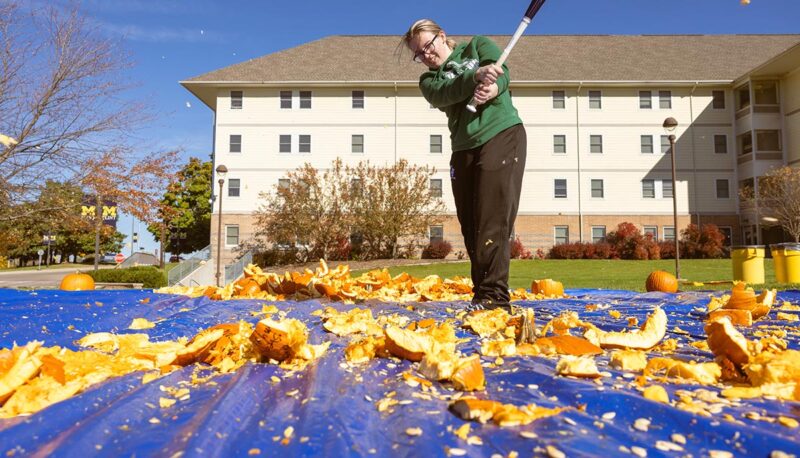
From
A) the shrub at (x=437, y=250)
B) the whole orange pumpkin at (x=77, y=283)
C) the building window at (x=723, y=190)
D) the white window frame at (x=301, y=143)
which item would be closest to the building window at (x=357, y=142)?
the white window frame at (x=301, y=143)

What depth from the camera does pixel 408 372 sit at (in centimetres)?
161

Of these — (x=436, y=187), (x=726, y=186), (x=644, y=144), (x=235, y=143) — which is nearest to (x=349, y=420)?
(x=436, y=187)

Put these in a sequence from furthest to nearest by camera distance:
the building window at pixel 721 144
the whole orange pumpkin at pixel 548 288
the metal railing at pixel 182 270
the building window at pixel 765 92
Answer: the building window at pixel 721 144 < the building window at pixel 765 92 < the metal railing at pixel 182 270 < the whole orange pumpkin at pixel 548 288

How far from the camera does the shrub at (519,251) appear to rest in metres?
27.9

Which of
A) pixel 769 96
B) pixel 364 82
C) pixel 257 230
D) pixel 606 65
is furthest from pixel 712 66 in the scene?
pixel 257 230

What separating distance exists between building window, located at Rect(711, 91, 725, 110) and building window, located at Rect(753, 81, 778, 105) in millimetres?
1663

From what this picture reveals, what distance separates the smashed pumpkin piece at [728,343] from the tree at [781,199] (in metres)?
27.2

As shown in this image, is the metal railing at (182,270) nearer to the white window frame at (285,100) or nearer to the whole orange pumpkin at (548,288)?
the whole orange pumpkin at (548,288)

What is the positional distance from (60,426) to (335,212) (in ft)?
87.0

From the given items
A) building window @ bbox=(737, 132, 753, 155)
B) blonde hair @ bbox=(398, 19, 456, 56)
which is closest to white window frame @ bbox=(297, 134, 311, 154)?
building window @ bbox=(737, 132, 753, 155)

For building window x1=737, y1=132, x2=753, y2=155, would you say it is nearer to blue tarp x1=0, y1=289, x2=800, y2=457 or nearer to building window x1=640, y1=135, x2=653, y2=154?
building window x1=640, y1=135, x2=653, y2=154

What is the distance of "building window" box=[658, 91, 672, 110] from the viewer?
29.8 metres

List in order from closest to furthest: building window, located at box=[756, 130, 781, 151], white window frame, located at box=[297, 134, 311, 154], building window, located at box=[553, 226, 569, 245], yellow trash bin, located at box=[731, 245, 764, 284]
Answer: yellow trash bin, located at box=[731, 245, 764, 284], building window, located at box=[756, 130, 781, 151], building window, located at box=[553, 226, 569, 245], white window frame, located at box=[297, 134, 311, 154]

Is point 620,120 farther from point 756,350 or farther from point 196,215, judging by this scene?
point 196,215
